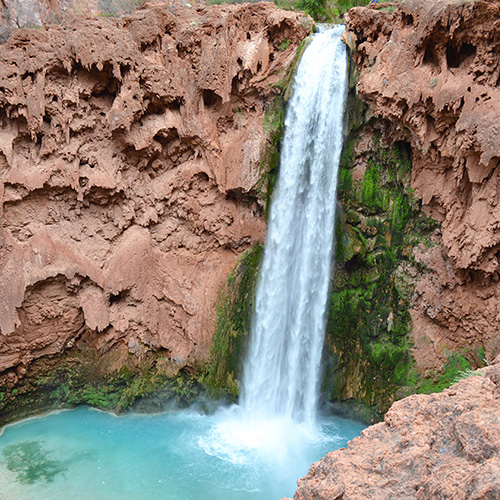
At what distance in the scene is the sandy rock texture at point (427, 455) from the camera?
7.05 ft

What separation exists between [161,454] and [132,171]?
681 cm

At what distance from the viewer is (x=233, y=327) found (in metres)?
10.9

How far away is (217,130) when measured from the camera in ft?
37.0

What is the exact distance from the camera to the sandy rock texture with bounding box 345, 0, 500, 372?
7.59 m

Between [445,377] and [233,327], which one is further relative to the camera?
[233,327]

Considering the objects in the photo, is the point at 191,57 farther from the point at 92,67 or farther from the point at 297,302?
the point at 297,302

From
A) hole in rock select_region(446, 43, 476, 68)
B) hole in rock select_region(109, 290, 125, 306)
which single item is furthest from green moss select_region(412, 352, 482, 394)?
hole in rock select_region(109, 290, 125, 306)

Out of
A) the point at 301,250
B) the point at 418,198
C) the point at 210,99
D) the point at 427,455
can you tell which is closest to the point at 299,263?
the point at 301,250

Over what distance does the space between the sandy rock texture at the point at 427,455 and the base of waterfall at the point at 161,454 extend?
611cm

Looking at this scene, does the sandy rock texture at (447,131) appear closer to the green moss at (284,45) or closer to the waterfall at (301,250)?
the waterfall at (301,250)

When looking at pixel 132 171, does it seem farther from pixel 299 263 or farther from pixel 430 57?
pixel 430 57

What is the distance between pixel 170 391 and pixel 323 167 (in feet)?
22.9

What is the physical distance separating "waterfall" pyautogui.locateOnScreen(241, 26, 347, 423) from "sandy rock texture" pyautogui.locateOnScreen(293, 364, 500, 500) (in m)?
7.63

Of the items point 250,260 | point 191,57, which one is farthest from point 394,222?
point 191,57
